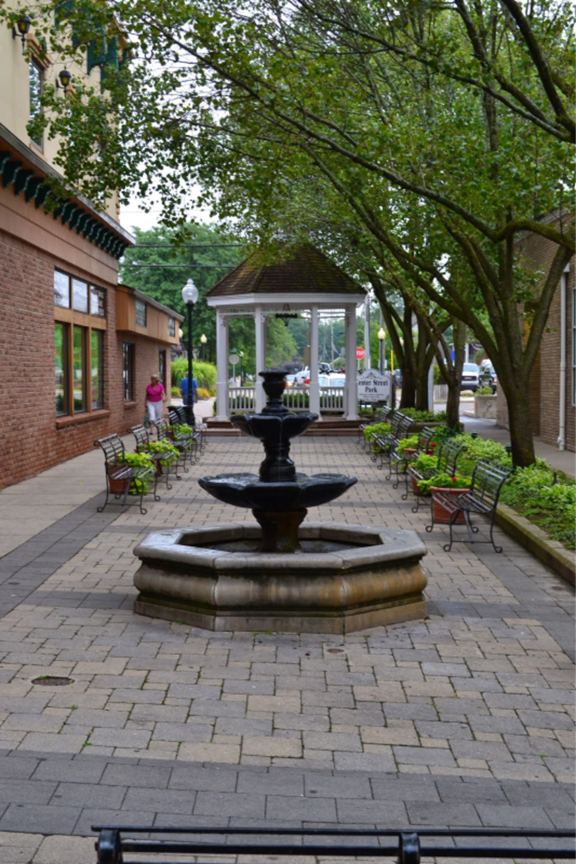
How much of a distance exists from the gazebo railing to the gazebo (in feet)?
1.30

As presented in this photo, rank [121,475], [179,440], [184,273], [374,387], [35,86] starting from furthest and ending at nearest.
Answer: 1. [184,273]
2. [374,387]
3. [179,440]
4. [35,86]
5. [121,475]

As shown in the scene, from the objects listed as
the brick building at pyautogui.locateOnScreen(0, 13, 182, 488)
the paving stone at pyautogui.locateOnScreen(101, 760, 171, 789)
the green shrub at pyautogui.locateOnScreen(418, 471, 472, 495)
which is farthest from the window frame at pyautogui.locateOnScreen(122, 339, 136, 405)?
the paving stone at pyautogui.locateOnScreen(101, 760, 171, 789)

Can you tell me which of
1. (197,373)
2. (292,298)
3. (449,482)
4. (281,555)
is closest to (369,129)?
(449,482)

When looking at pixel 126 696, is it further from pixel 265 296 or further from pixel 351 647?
pixel 265 296

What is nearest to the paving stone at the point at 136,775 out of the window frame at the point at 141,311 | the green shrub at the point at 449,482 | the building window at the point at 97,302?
the green shrub at the point at 449,482

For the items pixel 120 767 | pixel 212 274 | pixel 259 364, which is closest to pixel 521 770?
pixel 120 767

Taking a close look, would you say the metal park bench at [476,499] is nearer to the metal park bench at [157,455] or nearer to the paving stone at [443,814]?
the metal park bench at [157,455]

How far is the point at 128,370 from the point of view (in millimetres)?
32938

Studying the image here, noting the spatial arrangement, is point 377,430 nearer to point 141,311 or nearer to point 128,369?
point 141,311

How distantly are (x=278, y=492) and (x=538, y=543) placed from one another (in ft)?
12.6

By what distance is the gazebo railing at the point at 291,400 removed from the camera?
1305 inches

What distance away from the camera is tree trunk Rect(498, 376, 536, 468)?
640 inches

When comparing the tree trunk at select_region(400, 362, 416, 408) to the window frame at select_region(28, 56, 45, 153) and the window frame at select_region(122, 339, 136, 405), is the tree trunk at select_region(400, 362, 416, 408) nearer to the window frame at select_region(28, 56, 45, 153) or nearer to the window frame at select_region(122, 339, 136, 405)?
the window frame at select_region(122, 339, 136, 405)

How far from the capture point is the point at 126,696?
258 inches
